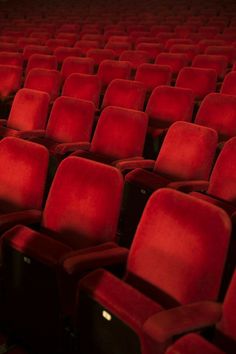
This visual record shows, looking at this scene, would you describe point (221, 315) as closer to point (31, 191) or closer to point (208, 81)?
point (31, 191)

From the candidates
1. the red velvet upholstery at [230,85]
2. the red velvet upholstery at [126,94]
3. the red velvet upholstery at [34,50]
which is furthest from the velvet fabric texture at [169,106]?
the red velvet upholstery at [34,50]

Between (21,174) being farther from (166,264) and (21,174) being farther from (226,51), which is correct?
(226,51)

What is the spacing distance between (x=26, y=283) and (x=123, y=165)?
1.02 ft

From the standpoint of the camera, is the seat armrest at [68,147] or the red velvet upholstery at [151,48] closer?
the seat armrest at [68,147]

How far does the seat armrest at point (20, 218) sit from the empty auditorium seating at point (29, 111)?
400mm

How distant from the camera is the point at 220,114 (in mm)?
873

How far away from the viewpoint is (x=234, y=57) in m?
1.44

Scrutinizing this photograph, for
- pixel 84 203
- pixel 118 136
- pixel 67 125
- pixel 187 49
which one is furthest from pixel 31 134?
pixel 187 49

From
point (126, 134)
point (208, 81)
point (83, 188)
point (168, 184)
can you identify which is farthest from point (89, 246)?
point (208, 81)

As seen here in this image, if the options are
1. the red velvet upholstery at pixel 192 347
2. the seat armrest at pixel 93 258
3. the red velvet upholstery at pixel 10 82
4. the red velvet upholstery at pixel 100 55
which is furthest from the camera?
the red velvet upholstery at pixel 100 55

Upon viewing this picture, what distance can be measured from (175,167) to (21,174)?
0.26 m

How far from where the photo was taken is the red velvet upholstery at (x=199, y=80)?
114 cm

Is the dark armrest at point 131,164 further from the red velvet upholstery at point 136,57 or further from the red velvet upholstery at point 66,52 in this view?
the red velvet upholstery at point 66,52

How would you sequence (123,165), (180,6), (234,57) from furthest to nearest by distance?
(180,6), (234,57), (123,165)
